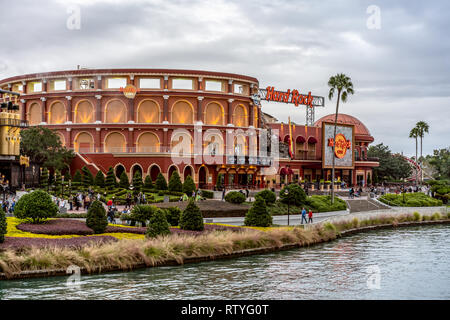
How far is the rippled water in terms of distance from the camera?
19750 mm

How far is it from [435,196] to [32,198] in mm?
56415

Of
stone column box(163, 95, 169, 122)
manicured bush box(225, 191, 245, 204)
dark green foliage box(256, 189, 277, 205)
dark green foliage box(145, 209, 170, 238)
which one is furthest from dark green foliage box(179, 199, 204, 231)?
stone column box(163, 95, 169, 122)

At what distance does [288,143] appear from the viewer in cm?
8362

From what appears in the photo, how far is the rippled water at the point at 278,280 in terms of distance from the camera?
778 inches

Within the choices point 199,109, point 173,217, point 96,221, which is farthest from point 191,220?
point 199,109

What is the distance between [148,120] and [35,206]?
45.7 metres

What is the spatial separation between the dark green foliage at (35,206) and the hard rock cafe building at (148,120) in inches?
1576

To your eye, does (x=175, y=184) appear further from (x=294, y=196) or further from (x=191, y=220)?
(x=191, y=220)

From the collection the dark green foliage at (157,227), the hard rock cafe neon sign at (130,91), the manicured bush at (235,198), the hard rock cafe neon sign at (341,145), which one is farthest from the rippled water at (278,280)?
the hard rock cafe neon sign at (341,145)

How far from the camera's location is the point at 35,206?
92.6ft

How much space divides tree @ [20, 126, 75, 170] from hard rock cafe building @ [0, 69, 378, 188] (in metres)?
4.38

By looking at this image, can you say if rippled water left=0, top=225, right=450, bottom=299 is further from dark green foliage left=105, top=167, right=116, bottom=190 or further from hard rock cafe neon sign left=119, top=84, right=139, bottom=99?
hard rock cafe neon sign left=119, top=84, right=139, bottom=99

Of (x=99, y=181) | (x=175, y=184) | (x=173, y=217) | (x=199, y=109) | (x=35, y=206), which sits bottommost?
(x=173, y=217)
